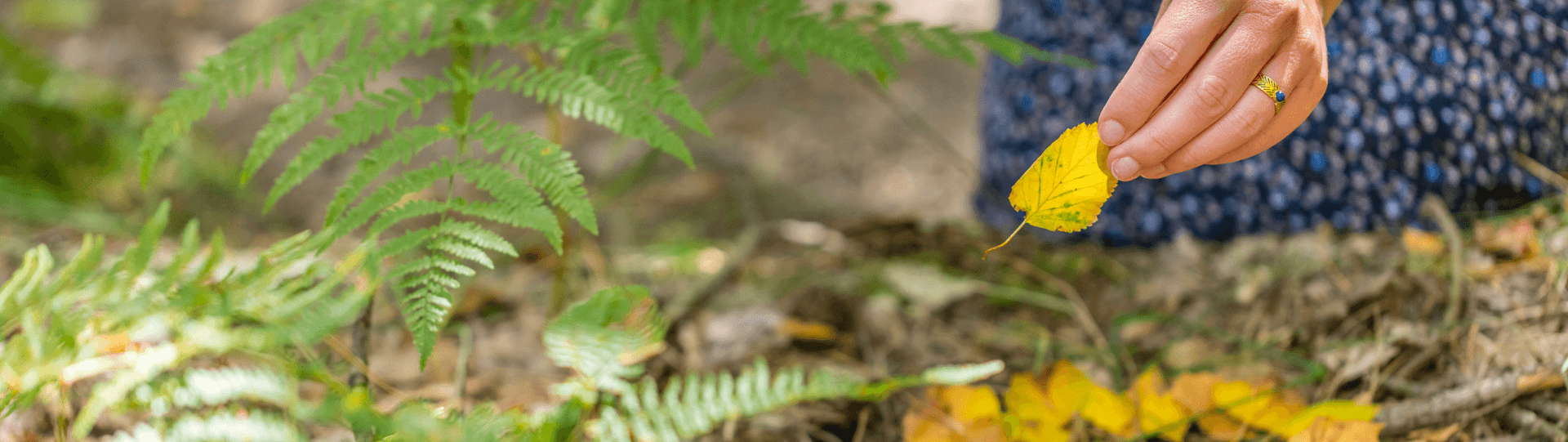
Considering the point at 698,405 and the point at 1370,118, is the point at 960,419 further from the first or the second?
the point at 1370,118

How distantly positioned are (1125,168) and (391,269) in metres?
0.87

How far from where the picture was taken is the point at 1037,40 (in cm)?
176

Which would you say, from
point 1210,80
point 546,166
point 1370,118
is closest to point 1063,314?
point 1370,118

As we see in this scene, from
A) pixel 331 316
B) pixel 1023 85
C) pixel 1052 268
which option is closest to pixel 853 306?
pixel 1052 268

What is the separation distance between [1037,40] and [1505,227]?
3.15 ft

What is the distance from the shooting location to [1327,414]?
91cm

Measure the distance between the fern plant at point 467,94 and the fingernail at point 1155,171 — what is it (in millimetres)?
420

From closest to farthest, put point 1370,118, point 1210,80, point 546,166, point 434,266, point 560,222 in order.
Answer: point 1210,80
point 434,266
point 546,166
point 560,222
point 1370,118

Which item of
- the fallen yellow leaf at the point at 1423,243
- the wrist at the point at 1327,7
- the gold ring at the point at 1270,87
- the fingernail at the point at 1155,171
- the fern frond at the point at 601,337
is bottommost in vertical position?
the fallen yellow leaf at the point at 1423,243

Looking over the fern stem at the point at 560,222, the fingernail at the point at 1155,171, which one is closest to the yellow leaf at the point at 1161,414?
the fingernail at the point at 1155,171

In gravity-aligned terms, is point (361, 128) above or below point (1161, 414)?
above

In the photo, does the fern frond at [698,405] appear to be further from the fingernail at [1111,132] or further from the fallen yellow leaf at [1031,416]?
the fingernail at [1111,132]

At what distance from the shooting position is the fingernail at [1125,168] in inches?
29.7

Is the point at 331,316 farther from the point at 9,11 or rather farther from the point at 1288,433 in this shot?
the point at 9,11
